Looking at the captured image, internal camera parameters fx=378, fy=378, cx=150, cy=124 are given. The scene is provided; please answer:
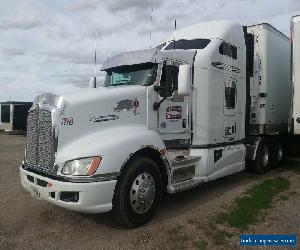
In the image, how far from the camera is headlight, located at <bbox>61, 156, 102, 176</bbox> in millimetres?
5508

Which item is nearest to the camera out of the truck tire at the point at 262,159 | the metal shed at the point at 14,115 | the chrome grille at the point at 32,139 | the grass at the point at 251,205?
the chrome grille at the point at 32,139

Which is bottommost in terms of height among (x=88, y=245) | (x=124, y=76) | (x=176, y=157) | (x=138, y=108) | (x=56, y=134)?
(x=88, y=245)

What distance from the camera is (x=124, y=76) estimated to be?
7312 millimetres

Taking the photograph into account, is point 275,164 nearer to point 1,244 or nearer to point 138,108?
point 138,108

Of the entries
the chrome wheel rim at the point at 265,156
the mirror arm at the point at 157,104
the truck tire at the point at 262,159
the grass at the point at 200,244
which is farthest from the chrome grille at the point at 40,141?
the chrome wheel rim at the point at 265,156

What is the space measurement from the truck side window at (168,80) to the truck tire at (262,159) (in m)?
4.45

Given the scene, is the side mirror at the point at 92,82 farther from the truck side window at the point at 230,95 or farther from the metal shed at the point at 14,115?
the metal shed at the point at 14,115

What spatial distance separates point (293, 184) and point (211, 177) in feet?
8.79

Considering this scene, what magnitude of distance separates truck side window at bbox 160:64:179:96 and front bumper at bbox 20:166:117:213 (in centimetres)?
219

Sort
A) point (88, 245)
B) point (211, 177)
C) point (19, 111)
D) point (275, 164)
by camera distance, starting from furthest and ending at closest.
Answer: point (19, 111)
point (275, 164)
point (211, 177)
point (88, 245)

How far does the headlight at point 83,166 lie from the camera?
5.51m

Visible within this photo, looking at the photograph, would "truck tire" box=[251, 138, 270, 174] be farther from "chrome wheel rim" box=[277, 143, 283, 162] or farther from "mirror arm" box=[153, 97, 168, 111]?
"mirror arm" box=[153, 97, 168, 111]

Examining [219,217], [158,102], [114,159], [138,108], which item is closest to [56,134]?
[114,159]

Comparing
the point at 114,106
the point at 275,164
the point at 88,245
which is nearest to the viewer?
the point at 88,245
